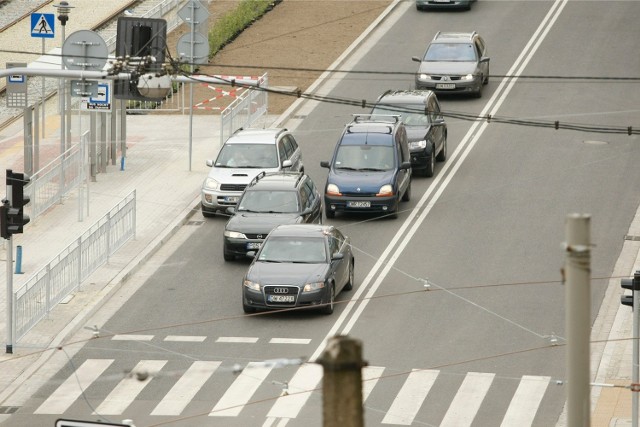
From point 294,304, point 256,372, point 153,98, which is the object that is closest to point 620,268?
point 294,304

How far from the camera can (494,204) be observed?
33594 mm

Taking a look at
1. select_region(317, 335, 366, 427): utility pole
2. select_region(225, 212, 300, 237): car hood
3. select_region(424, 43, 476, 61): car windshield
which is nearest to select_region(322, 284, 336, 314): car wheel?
select_region(225, 212, 300, 237): car hood

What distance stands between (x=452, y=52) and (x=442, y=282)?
15452 mm

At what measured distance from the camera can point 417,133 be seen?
35.8m

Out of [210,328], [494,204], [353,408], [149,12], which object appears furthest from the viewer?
[149,12]

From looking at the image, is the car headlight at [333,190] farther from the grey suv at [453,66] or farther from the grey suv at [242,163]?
the grey suv at [453,66]

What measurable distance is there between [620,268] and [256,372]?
8.88 metres

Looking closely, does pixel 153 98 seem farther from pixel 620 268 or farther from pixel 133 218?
pixel 620 268

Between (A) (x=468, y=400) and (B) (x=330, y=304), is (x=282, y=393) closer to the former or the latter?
(A) (x=468, y=400)

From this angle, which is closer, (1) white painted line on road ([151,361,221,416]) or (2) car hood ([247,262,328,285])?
(1) white painted line on road ([151,361,221,416])

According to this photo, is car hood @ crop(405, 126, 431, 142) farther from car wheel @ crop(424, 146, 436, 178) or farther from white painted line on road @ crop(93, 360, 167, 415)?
white painted line on road @ crop(93, 360, 167, 415)

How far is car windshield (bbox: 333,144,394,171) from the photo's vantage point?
33.1m

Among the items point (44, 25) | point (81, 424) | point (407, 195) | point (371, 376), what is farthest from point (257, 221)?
point (81, 424)

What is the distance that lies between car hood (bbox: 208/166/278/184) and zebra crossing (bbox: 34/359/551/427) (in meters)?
9.21
